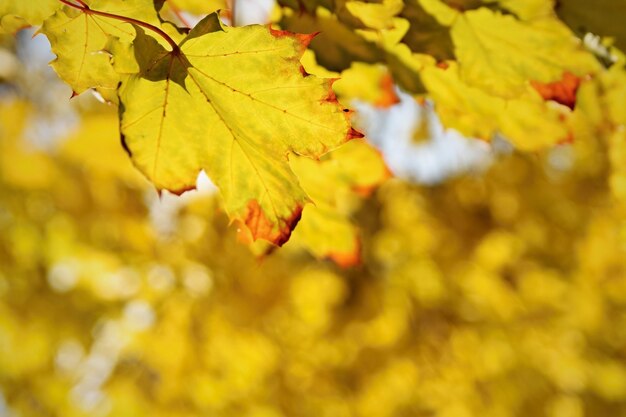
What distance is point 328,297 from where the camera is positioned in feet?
8.54

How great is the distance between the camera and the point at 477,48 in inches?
24.5

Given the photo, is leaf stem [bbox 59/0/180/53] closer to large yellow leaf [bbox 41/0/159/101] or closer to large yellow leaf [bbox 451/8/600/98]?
large yellow leaf [bbox 41/0/159/101]

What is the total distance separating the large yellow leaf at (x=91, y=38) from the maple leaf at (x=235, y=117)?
3 cm

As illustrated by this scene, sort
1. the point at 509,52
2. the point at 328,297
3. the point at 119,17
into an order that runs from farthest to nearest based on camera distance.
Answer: the point at 328,297, the point at 509,52, the point at 119,17

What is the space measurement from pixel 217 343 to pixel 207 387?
0.21m

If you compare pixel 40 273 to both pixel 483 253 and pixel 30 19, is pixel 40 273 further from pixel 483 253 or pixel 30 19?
pixel 30 19

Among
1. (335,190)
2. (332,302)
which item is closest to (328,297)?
(332,302)

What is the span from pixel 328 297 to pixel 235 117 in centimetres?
216

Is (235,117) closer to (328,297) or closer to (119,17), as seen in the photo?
(119,17)

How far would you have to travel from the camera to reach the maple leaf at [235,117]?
1.54ft

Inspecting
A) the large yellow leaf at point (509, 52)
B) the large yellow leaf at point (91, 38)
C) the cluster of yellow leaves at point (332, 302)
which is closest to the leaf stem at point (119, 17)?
the large yellow leaf at point (91, 38)

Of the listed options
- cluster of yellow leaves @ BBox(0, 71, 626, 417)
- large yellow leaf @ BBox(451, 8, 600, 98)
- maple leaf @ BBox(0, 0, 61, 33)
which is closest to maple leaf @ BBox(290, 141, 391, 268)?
large yellow leaf @ BBox(451, 8, 600, 98)

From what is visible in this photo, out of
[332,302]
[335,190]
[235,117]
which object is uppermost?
[235,117]

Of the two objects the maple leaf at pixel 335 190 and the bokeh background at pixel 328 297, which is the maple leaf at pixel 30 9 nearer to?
the maple leaf at pixel 335 190
